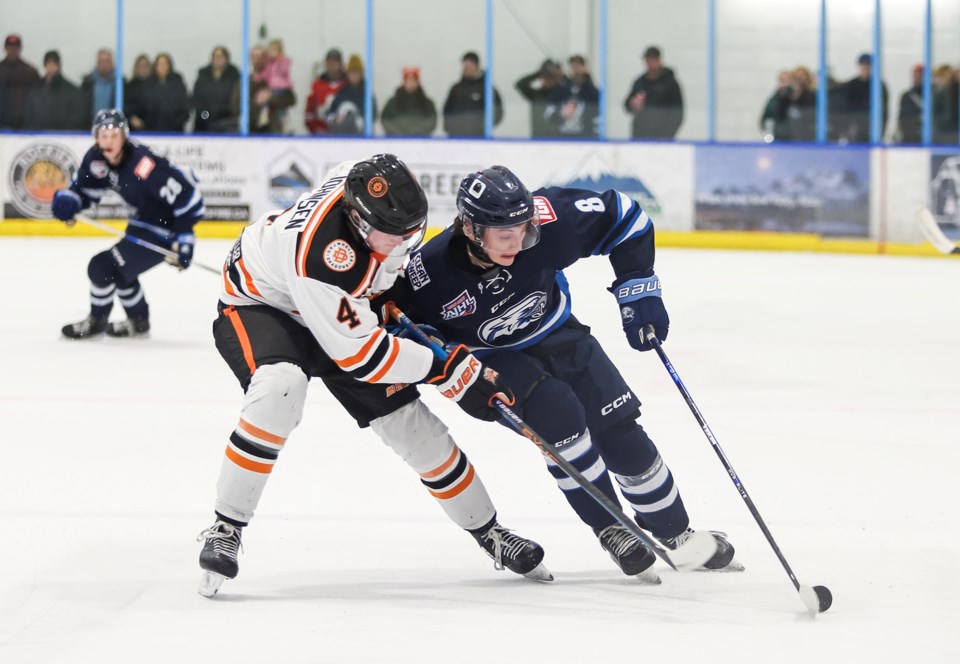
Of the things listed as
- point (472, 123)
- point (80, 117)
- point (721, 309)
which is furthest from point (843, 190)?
point (80, 117)

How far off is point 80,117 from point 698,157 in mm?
5082

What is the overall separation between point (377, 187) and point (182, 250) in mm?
4284

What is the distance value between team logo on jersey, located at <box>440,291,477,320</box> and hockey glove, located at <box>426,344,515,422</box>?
0.46ft

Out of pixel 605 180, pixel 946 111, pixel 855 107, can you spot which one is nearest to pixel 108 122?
pixel 605 180

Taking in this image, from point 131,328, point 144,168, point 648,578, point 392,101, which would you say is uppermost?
point 392,101

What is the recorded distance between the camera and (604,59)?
A: 38.4 feet

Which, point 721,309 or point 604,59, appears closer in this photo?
point 721,309

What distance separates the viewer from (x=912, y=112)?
11.3 m

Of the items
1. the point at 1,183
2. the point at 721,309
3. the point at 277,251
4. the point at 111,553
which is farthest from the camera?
the point at 1,183

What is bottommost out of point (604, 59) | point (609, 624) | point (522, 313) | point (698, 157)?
point (609, 624)

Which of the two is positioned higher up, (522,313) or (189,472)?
(522,313)

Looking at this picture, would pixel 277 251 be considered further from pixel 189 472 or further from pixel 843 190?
pixel 843 190

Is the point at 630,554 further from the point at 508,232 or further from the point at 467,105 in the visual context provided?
the point at 467,105

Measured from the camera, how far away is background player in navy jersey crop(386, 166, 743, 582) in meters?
2.97
